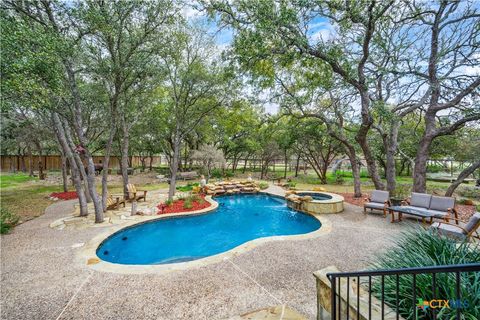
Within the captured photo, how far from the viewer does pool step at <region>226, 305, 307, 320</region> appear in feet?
8.29

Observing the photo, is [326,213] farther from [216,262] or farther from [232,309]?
[232,309]

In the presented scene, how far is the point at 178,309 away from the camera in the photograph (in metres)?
2.82

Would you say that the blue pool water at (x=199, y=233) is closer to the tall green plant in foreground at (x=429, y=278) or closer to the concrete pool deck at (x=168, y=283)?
the concrete pool deck at (x=168, y=283)

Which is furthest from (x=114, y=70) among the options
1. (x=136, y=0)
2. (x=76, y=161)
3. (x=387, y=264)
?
(x=387, y=264)

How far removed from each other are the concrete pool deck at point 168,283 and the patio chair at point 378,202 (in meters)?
2.51

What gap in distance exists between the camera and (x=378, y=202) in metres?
7.73

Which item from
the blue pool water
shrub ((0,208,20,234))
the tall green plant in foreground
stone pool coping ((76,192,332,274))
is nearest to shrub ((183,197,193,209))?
the blue pool water

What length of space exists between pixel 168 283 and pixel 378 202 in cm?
780

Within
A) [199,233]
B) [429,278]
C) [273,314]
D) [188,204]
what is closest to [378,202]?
[429,278]

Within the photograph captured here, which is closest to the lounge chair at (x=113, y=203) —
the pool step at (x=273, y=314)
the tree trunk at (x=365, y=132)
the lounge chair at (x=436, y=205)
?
the pool step at (x=273, y=314)

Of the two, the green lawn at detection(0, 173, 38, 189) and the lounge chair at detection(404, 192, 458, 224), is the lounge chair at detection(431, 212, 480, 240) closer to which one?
the lounge chair at detection(404, 192, 458, 224)

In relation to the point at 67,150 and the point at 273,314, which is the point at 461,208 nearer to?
the point at 273,314

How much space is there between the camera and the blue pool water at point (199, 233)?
549cm

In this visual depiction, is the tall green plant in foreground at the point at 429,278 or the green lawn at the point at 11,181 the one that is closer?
the tall green plant in foreground at the point at 429,278
